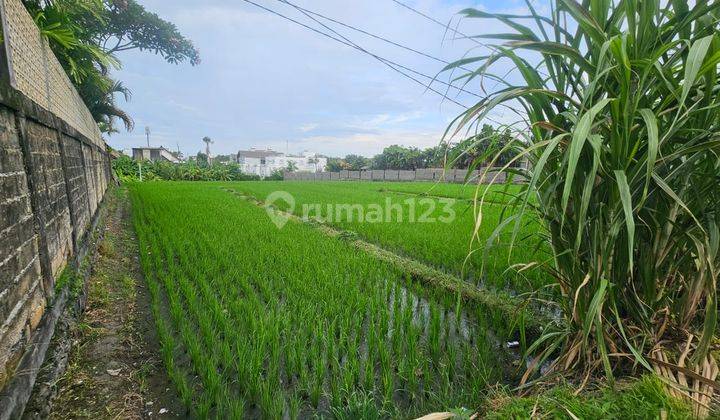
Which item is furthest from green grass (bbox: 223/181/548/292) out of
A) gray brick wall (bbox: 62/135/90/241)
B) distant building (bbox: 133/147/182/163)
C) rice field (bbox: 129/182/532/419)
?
distant building (bbox: 133/147/182/163)

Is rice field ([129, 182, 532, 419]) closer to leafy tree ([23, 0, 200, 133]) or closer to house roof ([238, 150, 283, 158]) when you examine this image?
leafy tree ([23, 0, 200, 133])

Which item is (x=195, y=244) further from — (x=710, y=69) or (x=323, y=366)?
(x=710, y=69)

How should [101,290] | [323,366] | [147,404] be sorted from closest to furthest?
[147,404], [323,366], [101,290]

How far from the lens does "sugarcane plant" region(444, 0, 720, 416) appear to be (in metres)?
1.14

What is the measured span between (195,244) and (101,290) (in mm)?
1582

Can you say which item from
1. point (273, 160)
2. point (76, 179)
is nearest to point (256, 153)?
point (273, 160)

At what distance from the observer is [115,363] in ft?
6.17

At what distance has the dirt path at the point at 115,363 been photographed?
1.54 meters

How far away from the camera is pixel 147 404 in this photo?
5.20ft

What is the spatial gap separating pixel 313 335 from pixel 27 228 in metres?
1.64

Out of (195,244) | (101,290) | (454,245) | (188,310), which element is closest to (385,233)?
(454,245)

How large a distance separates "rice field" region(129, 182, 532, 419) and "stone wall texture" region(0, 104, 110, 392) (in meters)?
0.62

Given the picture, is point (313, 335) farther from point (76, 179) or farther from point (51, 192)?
point (76, 179)

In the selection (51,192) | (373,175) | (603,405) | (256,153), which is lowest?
(373,175)
